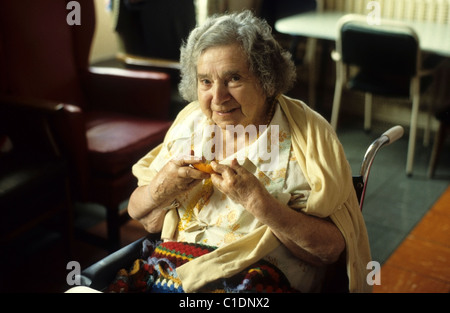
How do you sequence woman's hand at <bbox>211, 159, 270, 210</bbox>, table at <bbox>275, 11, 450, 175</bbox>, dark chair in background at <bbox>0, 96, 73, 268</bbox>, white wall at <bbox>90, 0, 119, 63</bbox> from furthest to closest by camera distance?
1. white wall at <bbox>90, 0, 119, 63</bbox>
2. table at <bbox>275, 11, 450, 175</bbox>
3. dark chair in background at <bbox>0, 96, 73, 268</bbox>
4. woman's hand at <bbox>211, 159, 270, 210</bbox>

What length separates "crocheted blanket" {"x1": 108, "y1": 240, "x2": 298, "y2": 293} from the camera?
1241 mm

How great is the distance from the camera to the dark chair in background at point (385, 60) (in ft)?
9.81

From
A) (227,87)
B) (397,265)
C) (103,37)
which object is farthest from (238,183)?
(103,37)

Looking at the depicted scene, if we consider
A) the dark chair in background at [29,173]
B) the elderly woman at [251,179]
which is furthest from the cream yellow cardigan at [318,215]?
the dark chair in background at [29,173]

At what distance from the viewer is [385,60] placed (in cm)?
309

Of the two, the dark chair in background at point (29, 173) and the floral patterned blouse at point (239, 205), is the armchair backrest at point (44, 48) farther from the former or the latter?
the floral patterned blouse at point (239, 205)

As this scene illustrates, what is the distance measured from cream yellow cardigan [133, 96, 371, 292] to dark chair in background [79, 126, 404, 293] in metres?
0.06

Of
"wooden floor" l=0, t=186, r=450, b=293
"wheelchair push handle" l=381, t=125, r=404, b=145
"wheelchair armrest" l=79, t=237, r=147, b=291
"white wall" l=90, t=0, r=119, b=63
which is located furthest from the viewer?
"white wall" l=90, t=0, r=119, b=63

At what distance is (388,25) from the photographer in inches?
120

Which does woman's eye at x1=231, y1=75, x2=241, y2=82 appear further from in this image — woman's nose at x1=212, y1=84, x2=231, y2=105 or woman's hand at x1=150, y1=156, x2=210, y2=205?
woman's hand at x1=150, y1=156, x2=210, y2=205

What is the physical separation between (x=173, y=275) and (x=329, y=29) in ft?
8.49

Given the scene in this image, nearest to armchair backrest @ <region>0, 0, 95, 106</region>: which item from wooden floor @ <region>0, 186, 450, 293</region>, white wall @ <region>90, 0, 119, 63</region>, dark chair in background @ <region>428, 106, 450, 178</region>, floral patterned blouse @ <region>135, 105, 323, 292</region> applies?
wooden floor @ <region>0, 186, 450, 293</region>

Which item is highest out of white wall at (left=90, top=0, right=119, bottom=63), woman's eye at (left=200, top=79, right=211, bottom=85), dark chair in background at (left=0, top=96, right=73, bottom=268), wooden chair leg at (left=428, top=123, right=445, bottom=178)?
woman's eye at (left=200, top=79, right=211, bottom=85)
